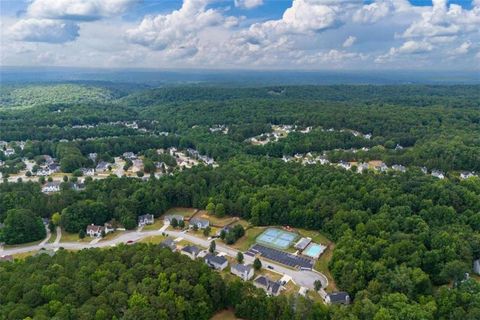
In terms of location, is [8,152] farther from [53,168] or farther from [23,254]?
Result: [23,254]

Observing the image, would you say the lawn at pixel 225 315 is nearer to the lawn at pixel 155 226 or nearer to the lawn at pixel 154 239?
the lawn at pixel 154 239

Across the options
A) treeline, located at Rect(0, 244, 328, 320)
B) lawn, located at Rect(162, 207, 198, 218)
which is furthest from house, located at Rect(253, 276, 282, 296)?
lawn, located at Rect(162, 207, 198, 218)

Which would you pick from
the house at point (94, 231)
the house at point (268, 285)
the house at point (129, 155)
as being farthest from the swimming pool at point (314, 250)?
the house at point (129, 155)

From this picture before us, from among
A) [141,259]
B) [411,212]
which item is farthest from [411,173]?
[141,259]

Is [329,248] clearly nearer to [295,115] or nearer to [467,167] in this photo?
[467,167]

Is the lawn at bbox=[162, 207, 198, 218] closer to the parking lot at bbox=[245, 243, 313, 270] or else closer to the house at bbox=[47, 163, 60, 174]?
the parking lot at bbox=[245, 243, 313, 270]
